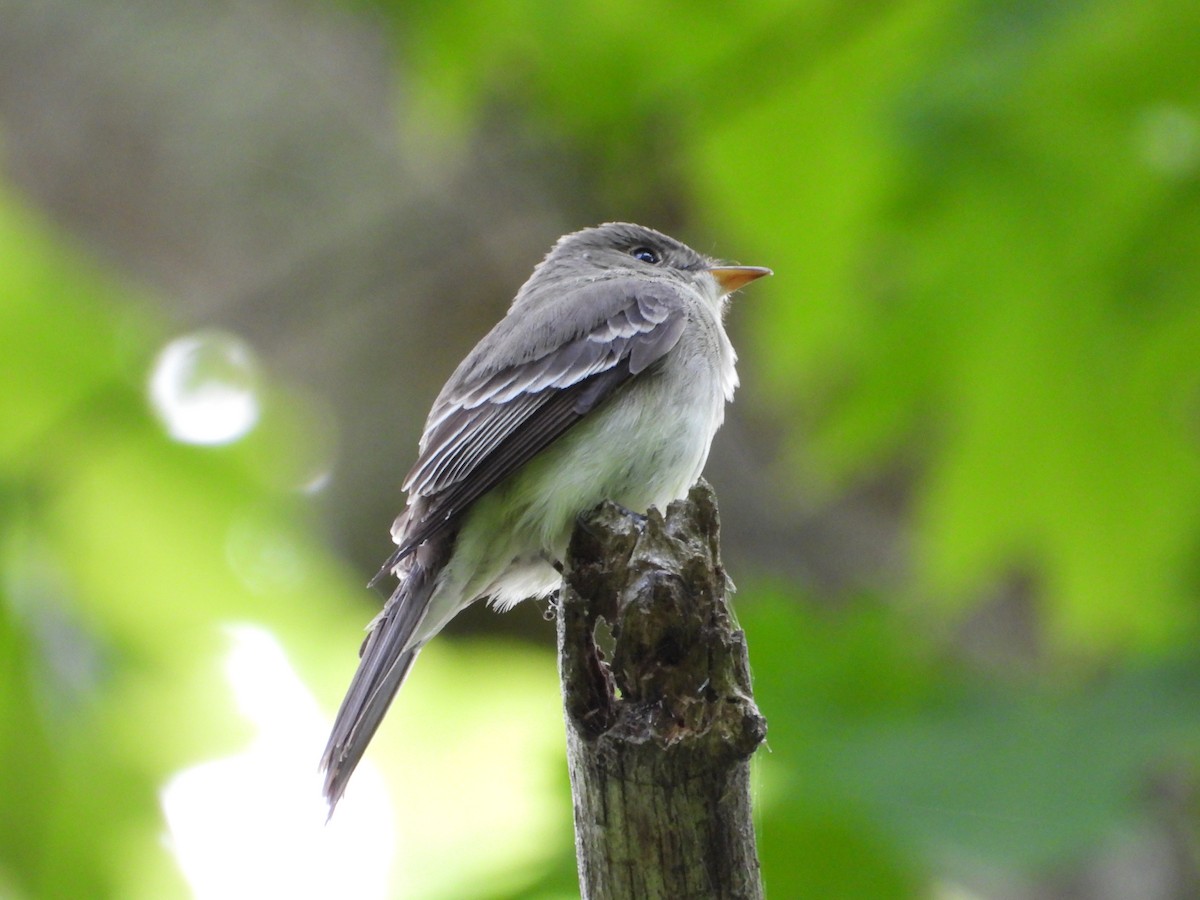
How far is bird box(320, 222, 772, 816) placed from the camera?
12.0 ft

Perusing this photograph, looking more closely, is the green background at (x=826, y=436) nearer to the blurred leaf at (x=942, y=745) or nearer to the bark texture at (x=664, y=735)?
the blurred leaf at (x=942, y=745)

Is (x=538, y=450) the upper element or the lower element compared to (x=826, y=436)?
lower

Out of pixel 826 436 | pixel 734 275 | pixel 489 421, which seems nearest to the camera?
pixel 489 421

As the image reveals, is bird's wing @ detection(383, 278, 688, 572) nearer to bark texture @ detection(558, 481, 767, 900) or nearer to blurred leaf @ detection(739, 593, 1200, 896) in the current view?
Result: blurred leaf @ detection(739, 593, 1200, 896)

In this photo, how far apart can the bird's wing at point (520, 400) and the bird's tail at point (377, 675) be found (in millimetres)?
140

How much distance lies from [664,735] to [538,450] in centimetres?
162

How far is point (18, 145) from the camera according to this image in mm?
6008

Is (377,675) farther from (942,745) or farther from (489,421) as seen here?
(942,745)

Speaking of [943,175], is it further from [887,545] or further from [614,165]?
[887,545]

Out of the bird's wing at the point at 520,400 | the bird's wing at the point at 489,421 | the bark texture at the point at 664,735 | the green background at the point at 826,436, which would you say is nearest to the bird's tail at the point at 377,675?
the bird's wing at the point at 489,421

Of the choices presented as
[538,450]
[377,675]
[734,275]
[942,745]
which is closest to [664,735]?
[942,745]

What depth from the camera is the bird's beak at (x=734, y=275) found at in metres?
4.72

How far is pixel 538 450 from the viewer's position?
3.73m

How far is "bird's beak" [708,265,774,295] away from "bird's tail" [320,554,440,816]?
5.47 feet
